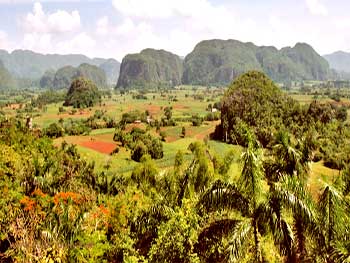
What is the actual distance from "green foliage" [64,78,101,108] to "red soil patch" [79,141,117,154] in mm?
66123

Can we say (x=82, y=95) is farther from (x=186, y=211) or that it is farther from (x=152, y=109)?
(x=186, y=211)

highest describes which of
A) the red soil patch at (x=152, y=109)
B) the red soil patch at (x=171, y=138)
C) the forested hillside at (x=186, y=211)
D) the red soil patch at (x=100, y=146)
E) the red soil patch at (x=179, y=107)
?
the forested hillside at (x=186, y=211)

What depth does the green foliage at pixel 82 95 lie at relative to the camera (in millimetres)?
134750

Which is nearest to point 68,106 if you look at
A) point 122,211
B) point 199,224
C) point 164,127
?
point 164,127

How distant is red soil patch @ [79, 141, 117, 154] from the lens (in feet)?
203

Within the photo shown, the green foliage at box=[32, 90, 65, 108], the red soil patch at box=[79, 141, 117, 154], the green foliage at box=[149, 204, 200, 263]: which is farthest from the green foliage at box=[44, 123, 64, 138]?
the green foliage at box=[32, 90, 65, 108]

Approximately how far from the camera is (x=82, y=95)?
139m

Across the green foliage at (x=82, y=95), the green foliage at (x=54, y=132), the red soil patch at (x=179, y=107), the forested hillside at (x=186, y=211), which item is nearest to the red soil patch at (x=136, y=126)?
the green foliage at (x=54, y=132)

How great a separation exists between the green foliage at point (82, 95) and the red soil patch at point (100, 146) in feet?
217

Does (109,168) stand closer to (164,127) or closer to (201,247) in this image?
(164,127)

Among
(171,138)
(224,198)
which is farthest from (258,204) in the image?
(171,138)

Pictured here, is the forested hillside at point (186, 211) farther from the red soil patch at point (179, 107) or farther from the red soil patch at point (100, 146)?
the red soil patch at point (179, 107)

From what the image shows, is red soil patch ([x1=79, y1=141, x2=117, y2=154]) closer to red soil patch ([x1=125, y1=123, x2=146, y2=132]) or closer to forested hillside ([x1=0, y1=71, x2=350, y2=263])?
red soil patch ([x1=125, y1=123, x2=146, y2=132])

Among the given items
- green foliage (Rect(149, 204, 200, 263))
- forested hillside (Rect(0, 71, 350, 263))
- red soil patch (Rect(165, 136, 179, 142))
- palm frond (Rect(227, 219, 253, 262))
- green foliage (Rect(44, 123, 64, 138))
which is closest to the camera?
palm frond (Rect(227, 219, 253, 262))
